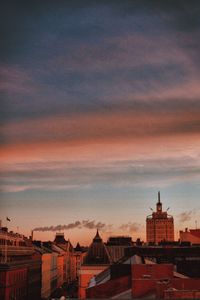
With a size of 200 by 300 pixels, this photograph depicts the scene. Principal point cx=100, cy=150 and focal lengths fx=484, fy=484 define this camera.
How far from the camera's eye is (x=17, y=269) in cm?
3300

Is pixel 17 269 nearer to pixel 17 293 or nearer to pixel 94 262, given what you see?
pixel 17 293

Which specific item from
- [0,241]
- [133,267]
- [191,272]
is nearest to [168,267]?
[133,267]

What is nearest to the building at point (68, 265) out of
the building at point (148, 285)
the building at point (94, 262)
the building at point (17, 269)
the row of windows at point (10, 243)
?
the building at point (17, 269)

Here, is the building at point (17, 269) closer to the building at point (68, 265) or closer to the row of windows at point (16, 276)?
the row of windows at point (16, 276)

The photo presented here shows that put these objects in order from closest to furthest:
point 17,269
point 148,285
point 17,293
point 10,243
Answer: point 148,285, point 17,293, point 17,269, point 10,243

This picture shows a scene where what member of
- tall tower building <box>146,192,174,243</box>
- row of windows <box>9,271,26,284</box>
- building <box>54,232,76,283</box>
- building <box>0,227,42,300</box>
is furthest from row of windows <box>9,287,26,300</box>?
tall tower building <box>146,192,174,243</box>

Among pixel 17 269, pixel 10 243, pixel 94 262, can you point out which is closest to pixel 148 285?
pixel 17 269

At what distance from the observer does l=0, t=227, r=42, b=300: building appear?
29203 millimetres

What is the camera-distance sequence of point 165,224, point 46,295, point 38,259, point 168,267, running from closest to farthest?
point 168,267 → point 38,259 → point 46,295 → point 165,224

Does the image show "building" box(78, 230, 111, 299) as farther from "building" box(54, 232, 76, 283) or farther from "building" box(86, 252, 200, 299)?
"building" box(54, 232, 76, 283)

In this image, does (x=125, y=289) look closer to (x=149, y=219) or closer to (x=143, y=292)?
(x=143, y=292)

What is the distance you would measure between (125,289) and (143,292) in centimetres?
303

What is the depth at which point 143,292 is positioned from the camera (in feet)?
47.4

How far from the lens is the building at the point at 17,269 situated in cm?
2920
